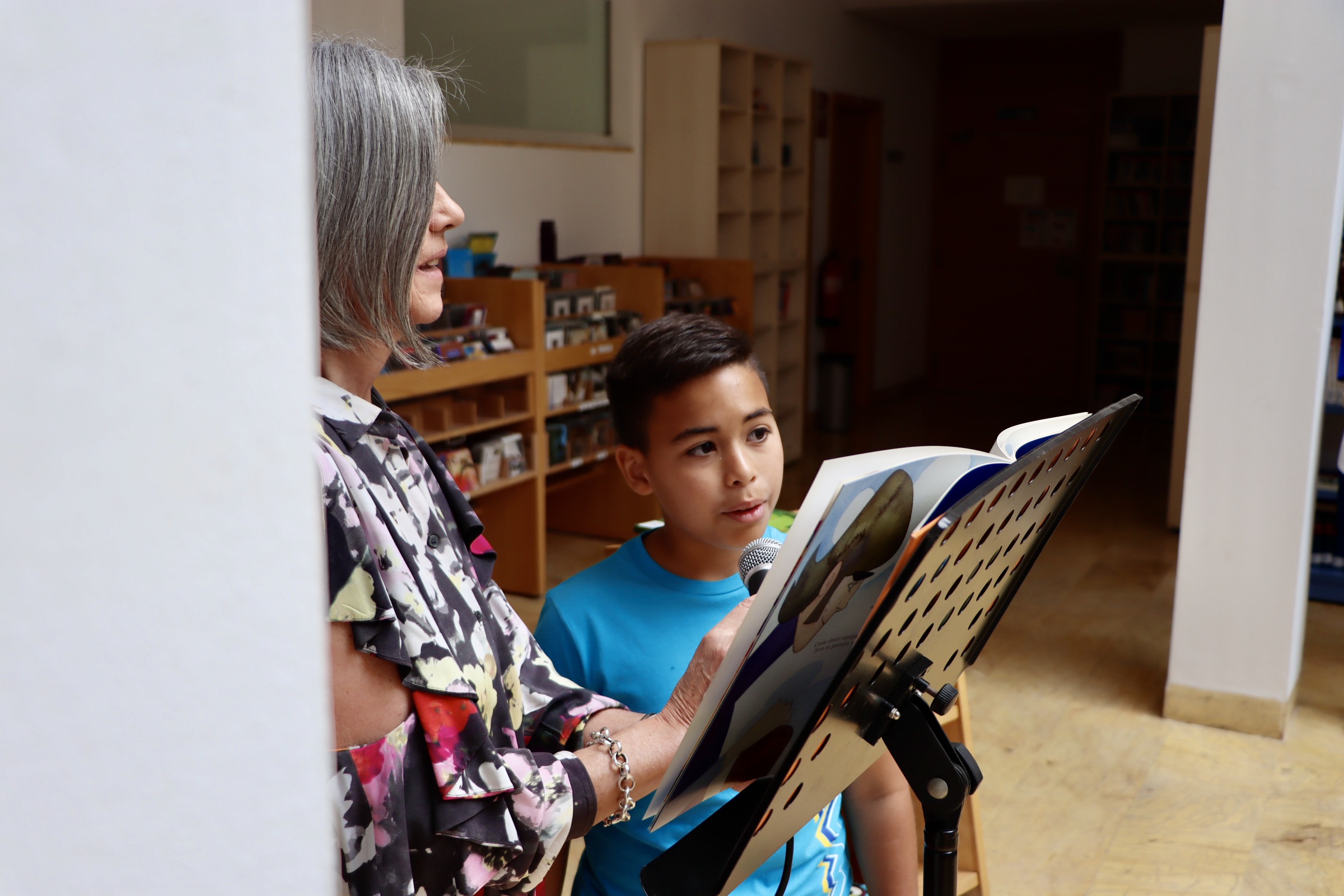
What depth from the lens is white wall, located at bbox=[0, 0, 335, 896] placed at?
0.27 m

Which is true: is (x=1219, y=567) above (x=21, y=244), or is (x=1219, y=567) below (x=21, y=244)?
below

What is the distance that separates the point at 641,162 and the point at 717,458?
5.04 meters

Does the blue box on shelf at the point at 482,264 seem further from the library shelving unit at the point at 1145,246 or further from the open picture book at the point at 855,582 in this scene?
the library shelving unit at the point at 1145,246

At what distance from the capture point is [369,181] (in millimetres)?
861

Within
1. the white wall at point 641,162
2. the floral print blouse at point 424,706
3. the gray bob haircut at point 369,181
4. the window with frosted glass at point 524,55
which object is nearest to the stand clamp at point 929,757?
the floral print blouse at point 424,706

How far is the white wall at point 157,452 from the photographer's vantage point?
0.27 metres

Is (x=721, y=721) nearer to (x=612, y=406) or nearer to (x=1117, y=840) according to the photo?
(x=612, y=406)

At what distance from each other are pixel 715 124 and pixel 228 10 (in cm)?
584

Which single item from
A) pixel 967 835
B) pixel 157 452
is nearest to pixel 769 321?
pixel 967 835

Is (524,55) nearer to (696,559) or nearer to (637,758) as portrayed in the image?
(696,559)

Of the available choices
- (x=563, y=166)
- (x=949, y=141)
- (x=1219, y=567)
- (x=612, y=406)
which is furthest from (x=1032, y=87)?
(x=612, y=406)

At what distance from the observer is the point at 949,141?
31.3 feet

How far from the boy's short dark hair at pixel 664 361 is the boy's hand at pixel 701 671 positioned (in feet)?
1.38

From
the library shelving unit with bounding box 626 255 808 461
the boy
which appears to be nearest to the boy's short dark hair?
the boy
